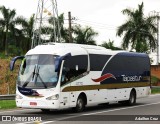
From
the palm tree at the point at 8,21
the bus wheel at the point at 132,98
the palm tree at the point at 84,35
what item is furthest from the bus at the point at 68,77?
the palm tree at the point at 84,35

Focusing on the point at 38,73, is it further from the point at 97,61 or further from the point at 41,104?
the point at 97,61

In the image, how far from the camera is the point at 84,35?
2436 inches

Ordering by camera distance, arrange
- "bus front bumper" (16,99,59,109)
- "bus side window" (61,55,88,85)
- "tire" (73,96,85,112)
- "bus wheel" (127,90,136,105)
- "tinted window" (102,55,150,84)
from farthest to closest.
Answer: "bus wheel" (127,90,136,105)
"tinted window" (102,55,150,84)
"tire" (73,96,85,112)
"bus side window" (61,55,88,85)
"bus front bumper" (16,99,59,109)

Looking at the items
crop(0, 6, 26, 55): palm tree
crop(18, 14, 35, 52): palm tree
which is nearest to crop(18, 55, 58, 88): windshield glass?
crop(0, 6, 26, 55): palm tree

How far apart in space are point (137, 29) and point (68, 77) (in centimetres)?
4530

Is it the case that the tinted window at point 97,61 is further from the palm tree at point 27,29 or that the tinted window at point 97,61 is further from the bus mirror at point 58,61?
the palm tree at point 27,29

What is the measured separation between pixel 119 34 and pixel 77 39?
5.89 metres

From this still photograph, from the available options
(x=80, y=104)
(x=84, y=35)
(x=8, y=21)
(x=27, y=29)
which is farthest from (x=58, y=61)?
(x=84, y=35)

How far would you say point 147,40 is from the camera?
62219 millimetres

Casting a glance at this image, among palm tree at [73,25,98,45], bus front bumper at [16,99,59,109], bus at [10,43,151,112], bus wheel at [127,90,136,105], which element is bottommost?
bus wheel at [127,90,136,105]

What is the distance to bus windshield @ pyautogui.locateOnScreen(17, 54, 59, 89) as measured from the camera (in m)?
18.0

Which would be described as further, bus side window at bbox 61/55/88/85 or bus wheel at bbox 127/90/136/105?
bus wheel at bbox 127/90/136/105

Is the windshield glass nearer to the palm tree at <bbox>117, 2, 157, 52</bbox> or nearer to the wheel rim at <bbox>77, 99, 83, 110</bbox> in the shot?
the wheel rim at <bbox>77, 99, 83, 110</bbox>

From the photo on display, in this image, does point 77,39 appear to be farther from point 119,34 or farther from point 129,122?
point 129,122
